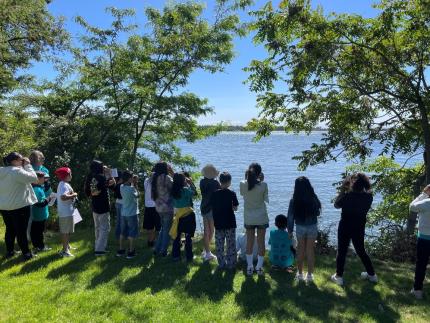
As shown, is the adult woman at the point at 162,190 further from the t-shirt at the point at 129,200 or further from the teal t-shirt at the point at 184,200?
the t-shirt at the point at 129,200

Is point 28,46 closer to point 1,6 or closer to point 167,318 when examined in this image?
point 1,6

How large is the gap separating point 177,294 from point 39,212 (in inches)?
131

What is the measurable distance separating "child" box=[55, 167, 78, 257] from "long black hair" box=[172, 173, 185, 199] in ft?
5.70

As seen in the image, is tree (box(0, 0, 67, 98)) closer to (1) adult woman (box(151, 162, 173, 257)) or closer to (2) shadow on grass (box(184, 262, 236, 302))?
(1) adult woman (box(151, 162, 173, 257))

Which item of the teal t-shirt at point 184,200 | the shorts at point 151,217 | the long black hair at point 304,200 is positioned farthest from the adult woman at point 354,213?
the shorts at point 151,217

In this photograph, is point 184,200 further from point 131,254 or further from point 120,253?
point 120,253

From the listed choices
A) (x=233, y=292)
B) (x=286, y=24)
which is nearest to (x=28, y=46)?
(x=286, y=24)

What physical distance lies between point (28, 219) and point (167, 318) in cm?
345

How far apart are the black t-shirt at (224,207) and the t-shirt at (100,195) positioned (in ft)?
6.46

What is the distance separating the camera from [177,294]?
5.67 m

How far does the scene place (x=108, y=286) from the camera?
5.90 meters

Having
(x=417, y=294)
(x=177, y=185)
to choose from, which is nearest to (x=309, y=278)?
(x=417, y=294)

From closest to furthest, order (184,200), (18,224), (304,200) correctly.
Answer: (304,200)
(18,224)
(184,200)

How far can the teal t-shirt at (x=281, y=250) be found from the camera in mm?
7098
